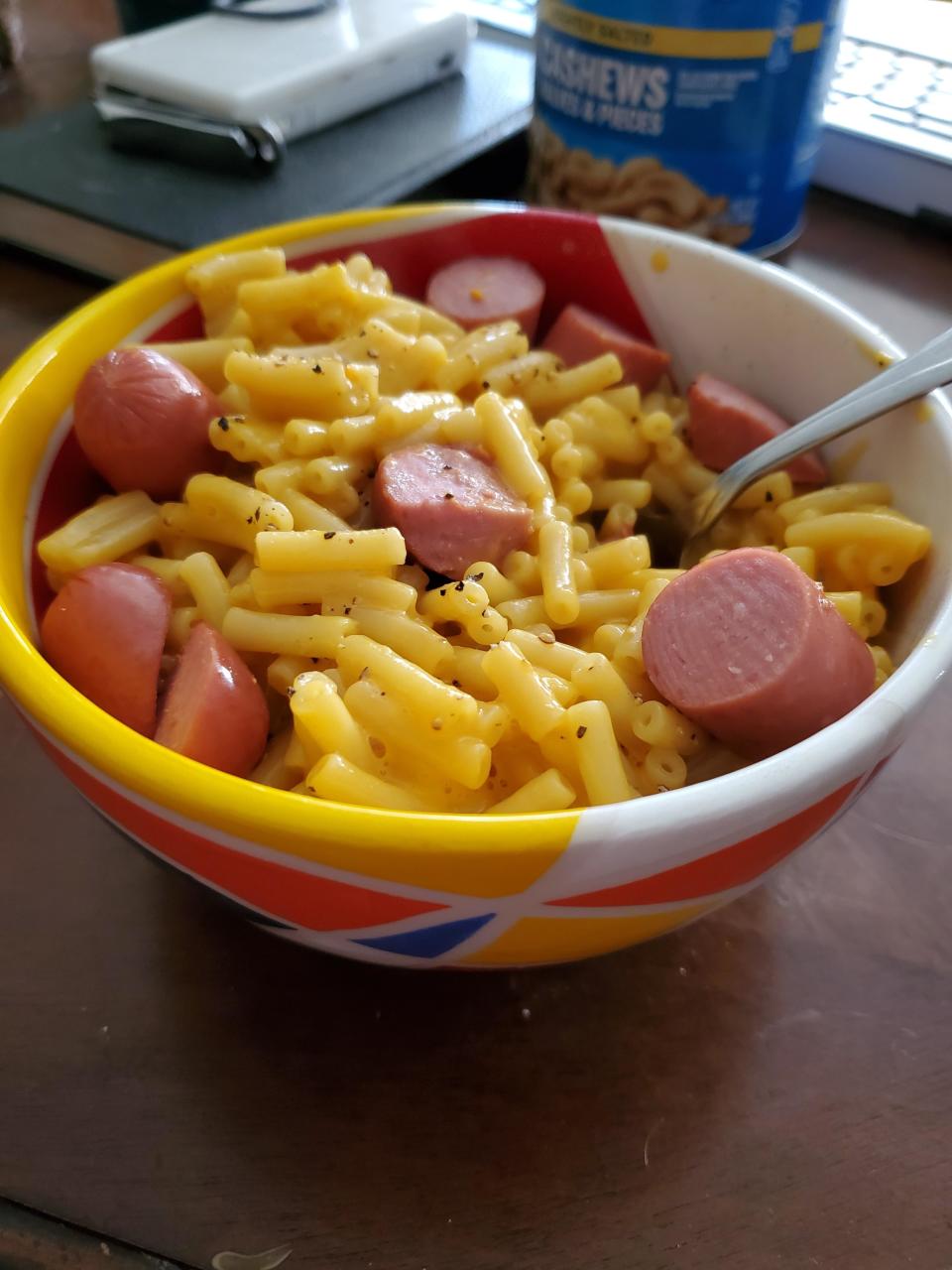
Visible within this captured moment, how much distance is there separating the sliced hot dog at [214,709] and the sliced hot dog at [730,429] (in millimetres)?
391

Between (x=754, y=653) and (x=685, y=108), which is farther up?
(x=685, y=108)

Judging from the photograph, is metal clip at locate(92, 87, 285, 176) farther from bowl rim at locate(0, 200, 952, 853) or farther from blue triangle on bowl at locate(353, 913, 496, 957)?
blue triangle on bowl at locate(353, 913, 496, 957)

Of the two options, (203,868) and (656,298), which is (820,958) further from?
(656,298)

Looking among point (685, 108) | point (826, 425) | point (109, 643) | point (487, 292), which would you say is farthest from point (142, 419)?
point (685, 108)

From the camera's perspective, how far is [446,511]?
25.9 inches

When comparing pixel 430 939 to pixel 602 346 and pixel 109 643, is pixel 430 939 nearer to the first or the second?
pixel 109 643

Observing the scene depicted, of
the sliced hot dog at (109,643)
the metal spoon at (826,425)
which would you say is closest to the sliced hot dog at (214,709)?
the sliced hot dog at (109,643)

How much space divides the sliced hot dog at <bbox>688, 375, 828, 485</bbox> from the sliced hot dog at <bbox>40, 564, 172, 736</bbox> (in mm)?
416

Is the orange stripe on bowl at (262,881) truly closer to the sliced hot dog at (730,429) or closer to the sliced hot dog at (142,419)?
the sliced hot dog at (142,419)

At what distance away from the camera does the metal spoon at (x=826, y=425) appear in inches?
26.0

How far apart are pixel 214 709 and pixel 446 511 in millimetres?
194

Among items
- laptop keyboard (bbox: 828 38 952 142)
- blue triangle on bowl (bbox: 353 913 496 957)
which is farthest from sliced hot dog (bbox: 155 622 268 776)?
laptop keyboard (bbox: 828 38 952 142)

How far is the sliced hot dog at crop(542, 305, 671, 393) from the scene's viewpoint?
0.85 metres

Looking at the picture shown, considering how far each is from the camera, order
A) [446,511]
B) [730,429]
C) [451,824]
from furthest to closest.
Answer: [730,429] → [446,511] → [451,824]
